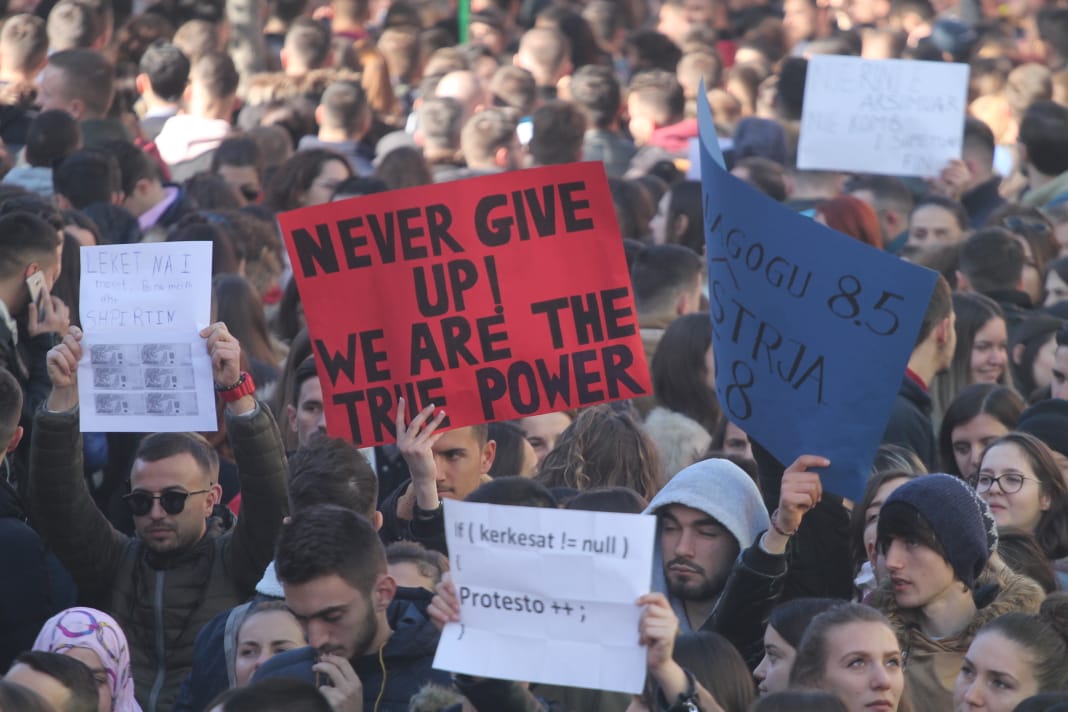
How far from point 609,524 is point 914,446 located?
359 cm

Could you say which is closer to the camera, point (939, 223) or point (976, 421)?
point (976, 421)

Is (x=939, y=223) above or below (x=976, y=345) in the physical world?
below

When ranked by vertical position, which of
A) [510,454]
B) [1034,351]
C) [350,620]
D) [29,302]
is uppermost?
[350,620]

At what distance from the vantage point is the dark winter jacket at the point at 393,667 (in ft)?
15.6

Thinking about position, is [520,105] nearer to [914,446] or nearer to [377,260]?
[914,446]

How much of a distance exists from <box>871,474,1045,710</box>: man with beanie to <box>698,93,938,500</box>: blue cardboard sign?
27 cm

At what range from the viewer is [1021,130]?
38.4ft

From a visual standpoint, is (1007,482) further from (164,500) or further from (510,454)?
(164,500)

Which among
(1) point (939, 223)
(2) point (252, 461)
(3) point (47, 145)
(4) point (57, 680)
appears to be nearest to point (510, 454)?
(2) point (252, 461)

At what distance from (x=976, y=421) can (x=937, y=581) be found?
6.62 feet

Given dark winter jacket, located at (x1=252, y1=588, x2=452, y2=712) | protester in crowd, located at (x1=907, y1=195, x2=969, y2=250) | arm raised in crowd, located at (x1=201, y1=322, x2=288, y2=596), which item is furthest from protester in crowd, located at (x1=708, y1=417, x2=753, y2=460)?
protester in crowd, located at (x1=907, y1=195, x2=969, y2=250)

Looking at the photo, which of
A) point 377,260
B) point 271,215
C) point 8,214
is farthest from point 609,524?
point 271,215

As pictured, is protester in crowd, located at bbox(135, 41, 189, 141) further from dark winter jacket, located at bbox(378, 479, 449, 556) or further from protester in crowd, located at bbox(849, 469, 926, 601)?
protester in crowd, located at bbox(849, 469, 926, 601)

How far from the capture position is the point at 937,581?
5297 mm
